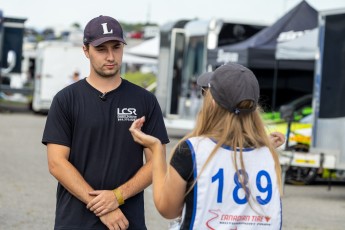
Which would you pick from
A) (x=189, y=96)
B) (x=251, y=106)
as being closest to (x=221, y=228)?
(x=251, y=106)

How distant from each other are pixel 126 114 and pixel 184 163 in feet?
3.42

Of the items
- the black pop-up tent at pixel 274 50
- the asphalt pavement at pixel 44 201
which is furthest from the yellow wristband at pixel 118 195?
the black pop-up tent at pixel 274 50

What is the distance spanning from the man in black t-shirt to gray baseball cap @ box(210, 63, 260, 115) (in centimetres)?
96

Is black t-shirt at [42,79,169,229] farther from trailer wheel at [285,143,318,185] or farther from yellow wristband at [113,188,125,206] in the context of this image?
trailer wheel at [285,143,318,185]

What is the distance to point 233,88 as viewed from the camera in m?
3.87

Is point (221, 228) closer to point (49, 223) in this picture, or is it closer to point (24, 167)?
point (49, 223)

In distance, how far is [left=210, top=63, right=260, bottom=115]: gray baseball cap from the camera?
12.6ft

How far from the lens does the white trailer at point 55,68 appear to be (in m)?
34.2

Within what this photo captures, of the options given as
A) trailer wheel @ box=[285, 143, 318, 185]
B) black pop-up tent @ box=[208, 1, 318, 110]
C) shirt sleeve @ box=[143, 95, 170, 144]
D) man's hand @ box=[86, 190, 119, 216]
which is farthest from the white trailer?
man's hand @ box=[86, 190, 119, 216]

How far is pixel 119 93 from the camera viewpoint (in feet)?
15.8

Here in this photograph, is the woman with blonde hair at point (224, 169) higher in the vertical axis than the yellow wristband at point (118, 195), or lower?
higher

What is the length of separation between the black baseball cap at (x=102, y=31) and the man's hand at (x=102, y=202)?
2.40 feet

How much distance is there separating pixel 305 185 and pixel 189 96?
8395 mm

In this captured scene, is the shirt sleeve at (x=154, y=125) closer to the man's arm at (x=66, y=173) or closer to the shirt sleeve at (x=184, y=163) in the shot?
the man's arm at (x=66, y=173)
